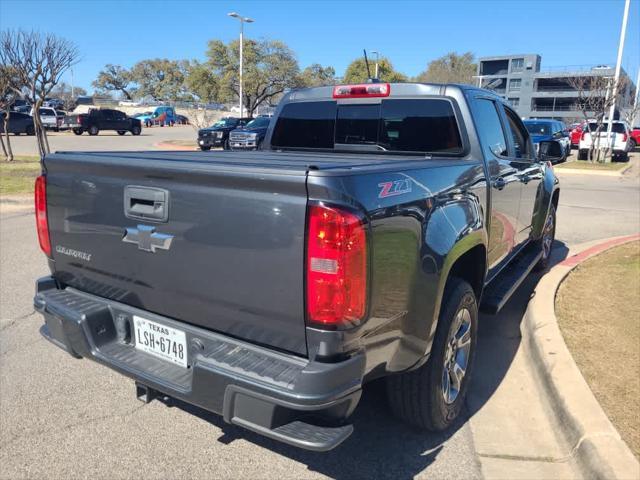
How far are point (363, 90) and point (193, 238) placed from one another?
2.27 meters

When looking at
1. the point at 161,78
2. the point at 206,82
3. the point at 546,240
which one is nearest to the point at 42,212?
the point at 546,240

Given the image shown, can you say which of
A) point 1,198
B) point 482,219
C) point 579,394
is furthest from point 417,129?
point 1,198

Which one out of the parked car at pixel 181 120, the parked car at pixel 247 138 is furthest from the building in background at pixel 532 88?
the parked car at pixel 247 138

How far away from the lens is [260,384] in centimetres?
216

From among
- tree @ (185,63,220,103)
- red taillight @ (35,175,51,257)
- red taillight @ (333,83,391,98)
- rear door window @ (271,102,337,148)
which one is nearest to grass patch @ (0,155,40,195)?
rear door window @ (271,102,337,148)

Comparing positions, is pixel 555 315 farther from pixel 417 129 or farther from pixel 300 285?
pixel 300 285

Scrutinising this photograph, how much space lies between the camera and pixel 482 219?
3.41 metres

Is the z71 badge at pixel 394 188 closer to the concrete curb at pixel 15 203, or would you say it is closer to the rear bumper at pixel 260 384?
the rear bumper at pixel 260 384

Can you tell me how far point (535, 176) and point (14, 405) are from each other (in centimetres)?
472

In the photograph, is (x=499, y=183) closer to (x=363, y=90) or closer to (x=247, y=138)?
(x=363, y=90)

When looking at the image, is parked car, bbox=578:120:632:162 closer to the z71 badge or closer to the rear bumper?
the z71 badge

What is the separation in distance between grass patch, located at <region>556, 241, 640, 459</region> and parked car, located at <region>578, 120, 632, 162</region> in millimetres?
21253

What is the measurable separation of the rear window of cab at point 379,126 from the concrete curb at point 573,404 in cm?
161

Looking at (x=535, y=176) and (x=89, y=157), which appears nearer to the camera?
(x=89, y=157)
